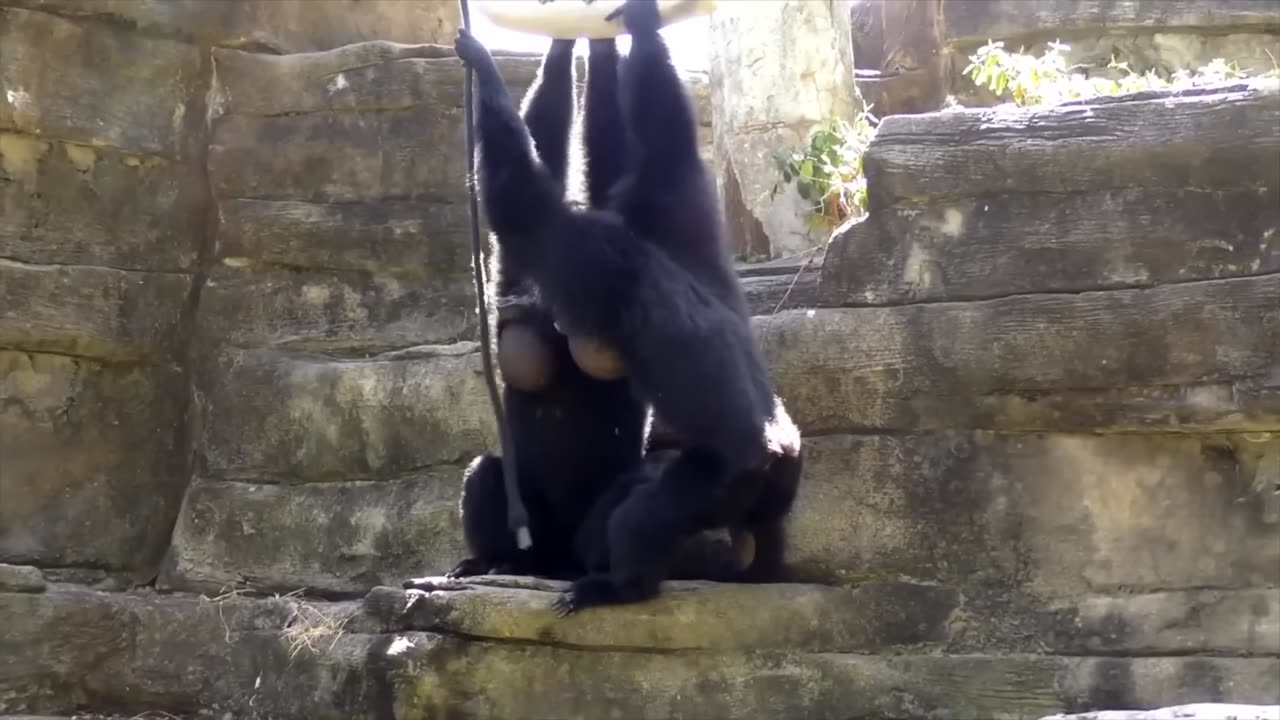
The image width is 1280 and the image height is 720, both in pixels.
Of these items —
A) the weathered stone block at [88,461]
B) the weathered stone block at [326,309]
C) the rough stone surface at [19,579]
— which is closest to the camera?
the rough stone surface at [19,579]

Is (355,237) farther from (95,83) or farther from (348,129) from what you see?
(95,83)

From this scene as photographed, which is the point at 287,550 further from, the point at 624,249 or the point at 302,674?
the point at 624,249

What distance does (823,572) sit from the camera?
19.6ft

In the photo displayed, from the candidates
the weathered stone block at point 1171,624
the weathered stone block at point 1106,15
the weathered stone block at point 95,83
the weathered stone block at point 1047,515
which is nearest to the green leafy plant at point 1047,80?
the weathered stone block at point 1047,515

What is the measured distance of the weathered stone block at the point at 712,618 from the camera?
5488mm

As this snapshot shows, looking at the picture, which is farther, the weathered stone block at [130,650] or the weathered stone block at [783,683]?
the weathered stone block at [130,650]

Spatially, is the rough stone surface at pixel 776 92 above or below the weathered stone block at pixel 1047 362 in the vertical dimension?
above

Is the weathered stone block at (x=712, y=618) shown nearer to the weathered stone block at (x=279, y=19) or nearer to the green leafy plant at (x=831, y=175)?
the green leafy plant at (x=831, y=175)

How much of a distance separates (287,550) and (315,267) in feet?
5.78

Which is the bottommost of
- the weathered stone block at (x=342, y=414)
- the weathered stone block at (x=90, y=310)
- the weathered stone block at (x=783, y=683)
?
the weathered stone block at (x=783, y=683)

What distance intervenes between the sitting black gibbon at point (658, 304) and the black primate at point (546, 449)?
0.30m

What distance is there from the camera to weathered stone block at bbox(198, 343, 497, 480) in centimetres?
738

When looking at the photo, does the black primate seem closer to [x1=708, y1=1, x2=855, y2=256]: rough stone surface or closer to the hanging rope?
the hanging rope

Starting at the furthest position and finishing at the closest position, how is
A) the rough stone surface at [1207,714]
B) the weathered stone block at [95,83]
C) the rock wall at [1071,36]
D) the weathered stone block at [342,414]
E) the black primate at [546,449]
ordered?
the rock wall at [1071,36] < the weathered stone block at [95,83] < the weathered stone block at [342,414] < the black primate at [546,449] < the rough stone surface at [1207,714]
